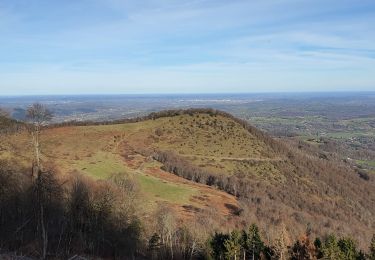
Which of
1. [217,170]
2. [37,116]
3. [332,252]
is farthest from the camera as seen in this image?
[217,170]

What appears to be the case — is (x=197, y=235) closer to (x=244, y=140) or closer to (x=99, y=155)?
(x=99, y=155)

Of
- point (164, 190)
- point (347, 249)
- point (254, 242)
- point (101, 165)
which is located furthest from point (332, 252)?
point (101, 165)

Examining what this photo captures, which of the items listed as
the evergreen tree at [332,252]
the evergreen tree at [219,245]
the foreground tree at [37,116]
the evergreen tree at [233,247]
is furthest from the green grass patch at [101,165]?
the foreground tree at [37,116]

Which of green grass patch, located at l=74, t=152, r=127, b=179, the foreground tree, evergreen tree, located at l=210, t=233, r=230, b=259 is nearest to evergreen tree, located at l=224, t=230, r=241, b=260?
evergreen tree, located at l=210, t=233, r=230, b=259

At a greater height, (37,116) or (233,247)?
(37,116)

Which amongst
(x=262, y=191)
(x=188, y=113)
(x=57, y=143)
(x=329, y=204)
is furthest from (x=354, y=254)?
Result: (x=188, y=113)

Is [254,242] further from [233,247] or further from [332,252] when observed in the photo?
[332,252]

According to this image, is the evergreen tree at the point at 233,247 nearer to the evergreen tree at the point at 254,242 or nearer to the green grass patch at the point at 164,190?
the evergreen tree at the point at 254,242

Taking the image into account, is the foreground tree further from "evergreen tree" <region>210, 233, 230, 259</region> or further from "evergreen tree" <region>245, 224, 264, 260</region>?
"evergreen tree" <region>245, 224, 264, 260</region>
